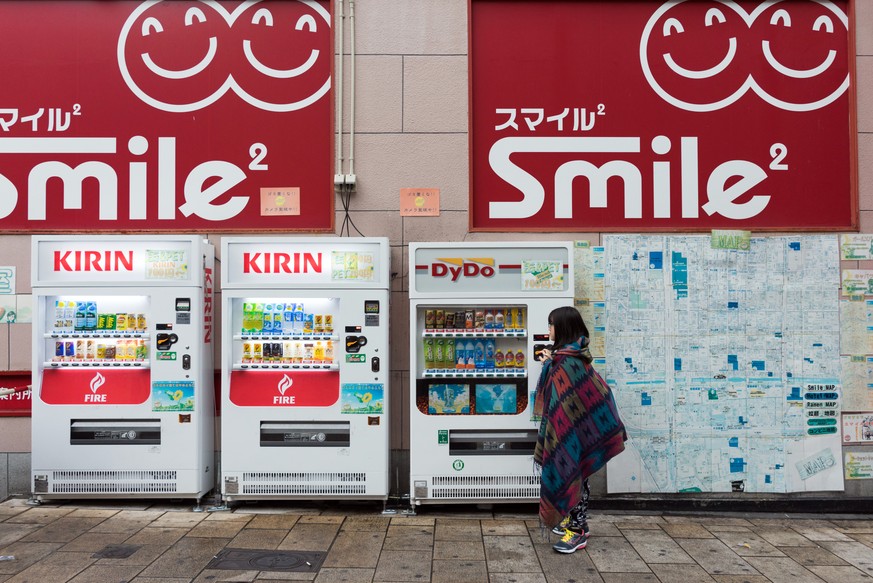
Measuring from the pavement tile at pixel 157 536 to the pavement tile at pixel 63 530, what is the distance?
458 millimetres

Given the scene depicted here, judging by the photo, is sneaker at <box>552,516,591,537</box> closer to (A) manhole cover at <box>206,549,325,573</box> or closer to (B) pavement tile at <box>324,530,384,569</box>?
(B) pavement tile at <box>324,530,384,569</box>

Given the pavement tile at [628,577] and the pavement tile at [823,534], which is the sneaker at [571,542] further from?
the pavement tile at [823,534]

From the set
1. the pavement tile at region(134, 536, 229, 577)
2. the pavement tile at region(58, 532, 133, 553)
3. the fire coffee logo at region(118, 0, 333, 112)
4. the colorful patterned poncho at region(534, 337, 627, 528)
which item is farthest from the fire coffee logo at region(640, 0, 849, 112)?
the pavement tile at region(58, 532, 133, 553)

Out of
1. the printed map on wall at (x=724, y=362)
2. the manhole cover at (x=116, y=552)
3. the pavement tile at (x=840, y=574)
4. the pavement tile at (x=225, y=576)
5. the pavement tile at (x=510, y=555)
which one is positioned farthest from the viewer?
the printed map on wall at (x=724, y=362)

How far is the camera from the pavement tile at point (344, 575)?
385 cm

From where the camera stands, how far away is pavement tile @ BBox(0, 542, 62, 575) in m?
3.97

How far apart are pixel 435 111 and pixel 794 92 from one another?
137 inches

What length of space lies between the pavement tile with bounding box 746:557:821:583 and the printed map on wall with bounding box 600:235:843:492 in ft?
4.19

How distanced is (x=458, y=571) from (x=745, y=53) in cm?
537

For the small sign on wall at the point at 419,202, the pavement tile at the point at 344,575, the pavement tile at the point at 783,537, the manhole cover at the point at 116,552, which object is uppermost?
the small sign on wall at the point at 419,202

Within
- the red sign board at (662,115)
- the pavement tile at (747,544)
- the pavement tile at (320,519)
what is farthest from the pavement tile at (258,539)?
the pavement tile at (747,544)

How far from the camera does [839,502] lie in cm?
554

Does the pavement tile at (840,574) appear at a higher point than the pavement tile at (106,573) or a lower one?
lower

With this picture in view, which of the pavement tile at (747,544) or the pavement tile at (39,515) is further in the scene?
the pavement tile at (39,515)
